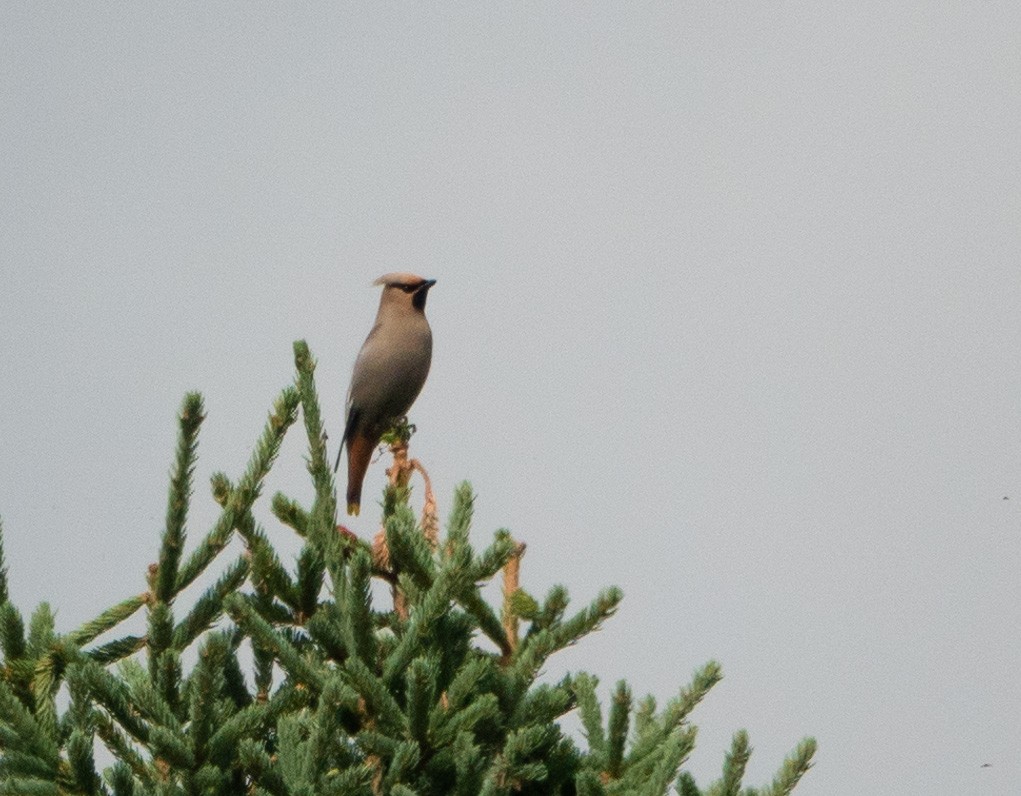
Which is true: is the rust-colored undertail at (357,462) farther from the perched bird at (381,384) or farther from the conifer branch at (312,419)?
the conifer branch at (312,419)

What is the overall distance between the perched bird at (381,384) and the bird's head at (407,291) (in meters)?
0.18

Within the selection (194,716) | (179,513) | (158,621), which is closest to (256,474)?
(179,513)

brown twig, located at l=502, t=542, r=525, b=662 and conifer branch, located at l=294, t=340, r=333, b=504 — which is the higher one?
conifer branch, located at l=294, t=340, r=333, b=504

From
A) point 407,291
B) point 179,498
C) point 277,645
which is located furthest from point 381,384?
point 277,645

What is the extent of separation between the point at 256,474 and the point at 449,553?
1.43ft

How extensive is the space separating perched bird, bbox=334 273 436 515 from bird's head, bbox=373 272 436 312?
175 millimetres

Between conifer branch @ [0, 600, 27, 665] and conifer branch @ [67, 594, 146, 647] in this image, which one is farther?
conifer branch @ [67, 594, 146, 647]

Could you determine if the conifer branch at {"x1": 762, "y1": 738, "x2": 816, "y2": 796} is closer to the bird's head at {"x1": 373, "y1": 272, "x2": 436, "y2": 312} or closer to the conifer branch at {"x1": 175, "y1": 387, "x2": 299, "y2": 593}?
the conifer branch at {"x1": 175, "y1": 387, "x2": 299, "y2": 593}

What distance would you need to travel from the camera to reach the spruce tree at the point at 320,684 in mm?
2607

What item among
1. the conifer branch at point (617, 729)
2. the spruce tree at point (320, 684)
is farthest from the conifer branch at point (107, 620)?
the conifer branch at point (617, 729)

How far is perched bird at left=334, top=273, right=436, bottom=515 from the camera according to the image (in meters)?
7.52

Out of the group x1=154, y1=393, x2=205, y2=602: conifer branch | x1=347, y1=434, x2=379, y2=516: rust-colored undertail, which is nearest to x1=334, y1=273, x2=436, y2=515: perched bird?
x1=347, y1=434, x2=379, y2=516: rust-colored undertail

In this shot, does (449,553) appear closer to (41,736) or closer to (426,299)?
(41,736)

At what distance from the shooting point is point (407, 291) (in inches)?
319
